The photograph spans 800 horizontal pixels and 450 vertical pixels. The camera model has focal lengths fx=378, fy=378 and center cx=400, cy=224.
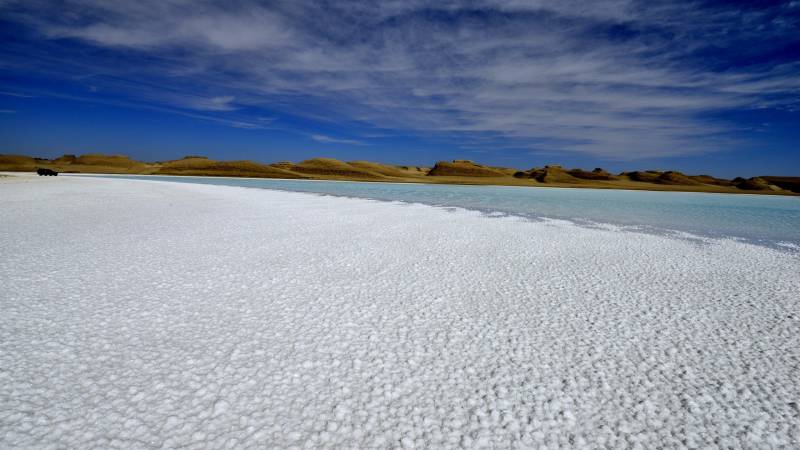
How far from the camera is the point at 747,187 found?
3039 inches

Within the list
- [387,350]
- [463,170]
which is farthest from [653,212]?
[463,170]

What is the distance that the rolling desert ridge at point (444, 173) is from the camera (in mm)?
80750

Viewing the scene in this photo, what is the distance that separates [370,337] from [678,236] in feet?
37.7

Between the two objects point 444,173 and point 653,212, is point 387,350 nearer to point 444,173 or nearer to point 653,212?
point 653,212

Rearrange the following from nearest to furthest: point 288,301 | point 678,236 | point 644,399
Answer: point 644,399 → point 288,301 → point 678,236

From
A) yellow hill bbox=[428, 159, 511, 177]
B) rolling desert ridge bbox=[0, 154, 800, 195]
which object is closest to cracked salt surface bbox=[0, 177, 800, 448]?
rolling desert ridge bbox=[0, 154, 800, 195]

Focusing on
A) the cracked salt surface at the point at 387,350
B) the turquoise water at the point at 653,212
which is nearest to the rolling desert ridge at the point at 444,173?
the turquoise water at the point at 653,212

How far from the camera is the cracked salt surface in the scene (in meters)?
2.68

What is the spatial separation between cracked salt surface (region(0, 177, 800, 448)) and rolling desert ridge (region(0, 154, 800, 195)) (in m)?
76.2

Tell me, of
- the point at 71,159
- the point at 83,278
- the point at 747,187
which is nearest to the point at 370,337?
the point at 83,278

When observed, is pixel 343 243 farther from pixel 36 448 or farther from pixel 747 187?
pixel 747 187

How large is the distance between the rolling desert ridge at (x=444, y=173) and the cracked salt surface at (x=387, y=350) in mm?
76224

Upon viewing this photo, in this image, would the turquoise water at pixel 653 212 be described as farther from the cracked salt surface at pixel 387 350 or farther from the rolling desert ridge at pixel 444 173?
the rolling desert ridge at pixel 444 173

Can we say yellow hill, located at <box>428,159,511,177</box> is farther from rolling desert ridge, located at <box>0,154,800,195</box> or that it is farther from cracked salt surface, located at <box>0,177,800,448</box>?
cracked salt surface, located at <box>0,177,800,448</box>
